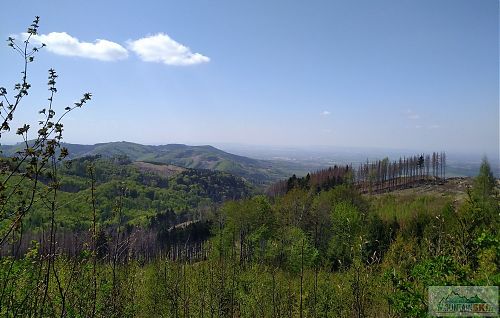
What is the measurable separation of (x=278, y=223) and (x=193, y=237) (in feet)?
109

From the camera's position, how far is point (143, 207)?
16675cm

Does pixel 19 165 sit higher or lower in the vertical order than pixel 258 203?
higher

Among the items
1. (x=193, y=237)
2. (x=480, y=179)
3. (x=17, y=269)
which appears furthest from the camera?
(x=193, y=237)

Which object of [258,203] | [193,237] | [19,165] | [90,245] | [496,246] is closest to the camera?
[19,165]

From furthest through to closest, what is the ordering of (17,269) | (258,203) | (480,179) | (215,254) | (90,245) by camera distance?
(480,179) < (258,203) < (215,254) < (17,269) < (90,245)

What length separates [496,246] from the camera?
583cm

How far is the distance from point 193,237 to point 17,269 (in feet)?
240

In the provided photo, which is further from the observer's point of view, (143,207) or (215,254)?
(143,207)

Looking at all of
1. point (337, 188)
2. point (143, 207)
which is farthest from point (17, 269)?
point (143, 207)

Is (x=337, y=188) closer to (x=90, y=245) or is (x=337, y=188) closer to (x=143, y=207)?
(x=90, y=245)

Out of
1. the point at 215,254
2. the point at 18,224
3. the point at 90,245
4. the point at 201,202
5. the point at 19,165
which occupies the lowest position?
the point at 201,202

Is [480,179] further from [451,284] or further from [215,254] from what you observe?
[451,284]

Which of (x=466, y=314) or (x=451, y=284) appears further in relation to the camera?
(x=451, y=284)

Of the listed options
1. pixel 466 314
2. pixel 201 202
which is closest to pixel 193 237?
pixel 466 314
